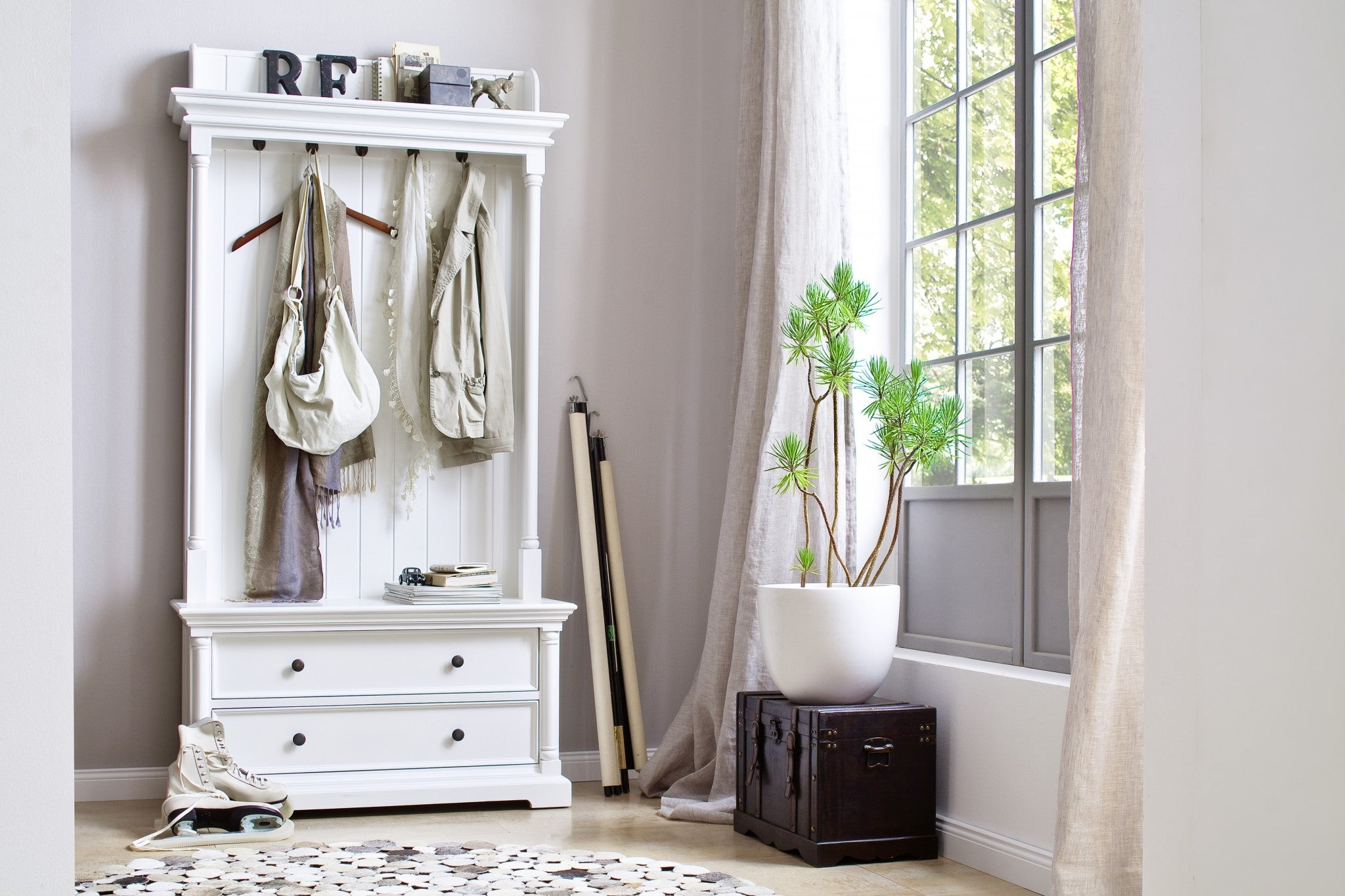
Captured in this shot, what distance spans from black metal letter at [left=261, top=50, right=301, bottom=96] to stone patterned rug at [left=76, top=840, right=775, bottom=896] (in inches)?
82.2

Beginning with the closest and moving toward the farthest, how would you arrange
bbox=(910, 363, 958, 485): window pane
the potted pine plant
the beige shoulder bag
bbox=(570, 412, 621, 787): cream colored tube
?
the potted pine plant
bbox=(910, 363, 958, 485): window pane
the beige shoulder bag
bbox=(570, 412, 621, 787): cream colored tube

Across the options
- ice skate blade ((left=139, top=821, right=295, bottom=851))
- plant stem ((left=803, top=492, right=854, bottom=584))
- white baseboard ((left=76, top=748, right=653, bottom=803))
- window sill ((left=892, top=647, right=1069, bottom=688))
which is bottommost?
white baseboard ((left=76, top=748, right=653, bottom=803))

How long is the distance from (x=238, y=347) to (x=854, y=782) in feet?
6.98

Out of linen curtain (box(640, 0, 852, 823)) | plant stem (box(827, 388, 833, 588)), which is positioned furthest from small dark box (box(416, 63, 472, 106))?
plant stem (box(827, 388, 833, 588))

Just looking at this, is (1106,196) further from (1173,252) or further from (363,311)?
(363,311)

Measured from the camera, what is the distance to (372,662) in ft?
11.5

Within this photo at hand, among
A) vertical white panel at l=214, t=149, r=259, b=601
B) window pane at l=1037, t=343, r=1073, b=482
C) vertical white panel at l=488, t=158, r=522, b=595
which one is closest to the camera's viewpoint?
window pane at l=1037, t=343, r=1073, b=482

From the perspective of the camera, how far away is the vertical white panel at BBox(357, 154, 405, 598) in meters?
3.79

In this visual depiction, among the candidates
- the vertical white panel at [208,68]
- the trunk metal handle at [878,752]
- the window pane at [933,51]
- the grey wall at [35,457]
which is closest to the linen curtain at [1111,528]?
the trunk metal handle at [878,752]

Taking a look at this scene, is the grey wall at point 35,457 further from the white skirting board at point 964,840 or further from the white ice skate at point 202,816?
the white skirting board at point 964,840

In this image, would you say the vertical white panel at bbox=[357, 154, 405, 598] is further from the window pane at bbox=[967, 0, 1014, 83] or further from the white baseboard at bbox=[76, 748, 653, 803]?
the window pane at bbox=[967, 0, 1014, 83]

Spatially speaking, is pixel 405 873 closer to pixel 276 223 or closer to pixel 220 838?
pixel 220 838

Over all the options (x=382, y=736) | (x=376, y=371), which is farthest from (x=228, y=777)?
(x=376, y=371)

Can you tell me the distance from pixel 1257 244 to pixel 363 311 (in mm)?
2772
